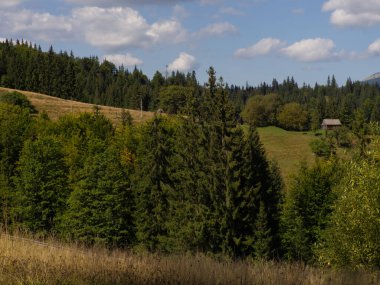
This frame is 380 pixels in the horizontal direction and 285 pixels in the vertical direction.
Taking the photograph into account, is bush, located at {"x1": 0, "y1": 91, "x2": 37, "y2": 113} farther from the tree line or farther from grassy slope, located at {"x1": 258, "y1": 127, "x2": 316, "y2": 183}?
grassy slope, located at {"x1": 258, "y1": 127, "x2": 316, "y2": 183}

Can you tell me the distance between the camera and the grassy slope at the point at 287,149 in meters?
106

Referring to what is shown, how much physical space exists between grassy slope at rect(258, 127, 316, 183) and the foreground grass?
92.7m

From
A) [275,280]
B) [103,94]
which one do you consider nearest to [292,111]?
[103,94]

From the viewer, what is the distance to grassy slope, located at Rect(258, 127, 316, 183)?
106m

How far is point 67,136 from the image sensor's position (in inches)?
2534

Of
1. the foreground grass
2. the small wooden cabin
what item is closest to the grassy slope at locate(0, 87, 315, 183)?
the small wooden cabin

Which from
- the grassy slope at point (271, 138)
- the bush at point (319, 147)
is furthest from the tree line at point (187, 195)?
the bush at point (319, 147)

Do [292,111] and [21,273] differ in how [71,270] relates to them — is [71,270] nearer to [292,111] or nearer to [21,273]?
[21,273]

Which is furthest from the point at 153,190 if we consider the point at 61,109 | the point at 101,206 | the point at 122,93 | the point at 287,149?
the point at 122,93

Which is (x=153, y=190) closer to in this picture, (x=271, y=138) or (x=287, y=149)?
(x=287, y=149)

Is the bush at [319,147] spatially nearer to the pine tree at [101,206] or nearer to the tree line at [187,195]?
the tree line at [187,195]

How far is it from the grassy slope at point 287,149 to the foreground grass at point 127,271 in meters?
92.7

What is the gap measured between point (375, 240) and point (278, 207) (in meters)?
26.6

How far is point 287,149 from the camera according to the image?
119 meters
